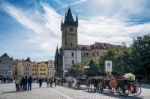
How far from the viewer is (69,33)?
15262 centimetres

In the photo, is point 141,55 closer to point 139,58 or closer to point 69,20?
point 139,58

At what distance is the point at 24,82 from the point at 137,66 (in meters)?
26.5

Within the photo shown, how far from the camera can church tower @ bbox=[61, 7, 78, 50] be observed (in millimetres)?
152000

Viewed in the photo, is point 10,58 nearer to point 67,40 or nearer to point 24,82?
point 67,40

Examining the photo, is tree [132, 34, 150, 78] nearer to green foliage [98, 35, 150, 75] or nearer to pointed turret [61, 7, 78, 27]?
green foliage [98, 35, 150, 75]

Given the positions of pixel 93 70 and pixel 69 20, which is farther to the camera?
pixel 69 20

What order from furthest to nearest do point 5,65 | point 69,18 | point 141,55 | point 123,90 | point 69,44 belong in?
point 5,65 < point 69,18 < point 69,44 < point 141,55 < point 123,90

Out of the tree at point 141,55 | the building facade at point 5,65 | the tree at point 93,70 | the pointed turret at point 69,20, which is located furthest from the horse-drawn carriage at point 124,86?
the building facade at point 5,65

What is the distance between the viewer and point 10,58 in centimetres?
18525

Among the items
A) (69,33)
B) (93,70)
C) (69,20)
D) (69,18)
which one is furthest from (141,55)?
(69,18)

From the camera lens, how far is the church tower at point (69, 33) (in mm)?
152000

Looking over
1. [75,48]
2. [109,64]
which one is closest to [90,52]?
[75,48]

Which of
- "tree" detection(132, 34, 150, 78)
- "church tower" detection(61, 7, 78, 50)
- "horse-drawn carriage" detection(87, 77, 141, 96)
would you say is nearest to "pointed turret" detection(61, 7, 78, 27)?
"church tower" detection(61, 7, 78, 50)

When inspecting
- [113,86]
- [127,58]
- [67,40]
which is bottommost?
[113,86]
